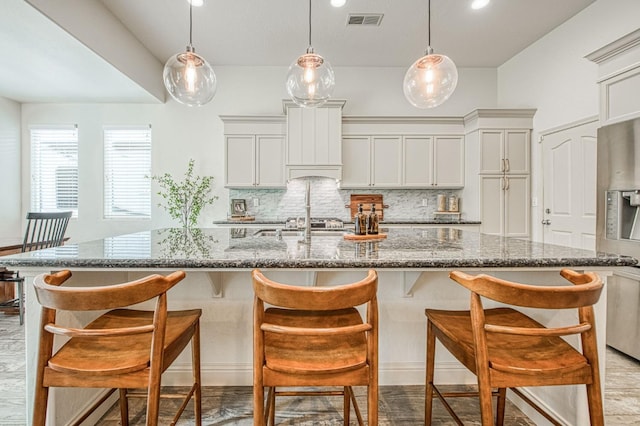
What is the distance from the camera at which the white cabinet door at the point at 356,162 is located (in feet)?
14.9

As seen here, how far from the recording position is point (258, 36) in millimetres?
3891

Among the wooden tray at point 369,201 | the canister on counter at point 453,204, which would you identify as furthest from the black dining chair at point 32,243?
the canister on counter at point 453,204

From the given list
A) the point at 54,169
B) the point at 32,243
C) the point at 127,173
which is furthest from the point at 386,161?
the point at 54,169

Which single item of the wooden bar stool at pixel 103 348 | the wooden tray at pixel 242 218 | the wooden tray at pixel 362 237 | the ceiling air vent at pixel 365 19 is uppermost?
the ceiling air vent at pixel 365 19

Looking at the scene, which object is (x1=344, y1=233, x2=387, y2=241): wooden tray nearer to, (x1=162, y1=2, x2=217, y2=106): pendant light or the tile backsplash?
(x1=162, y1=2, x2=217, y2=106): pendant light

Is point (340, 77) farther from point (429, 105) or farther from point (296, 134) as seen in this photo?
point (429, 105)

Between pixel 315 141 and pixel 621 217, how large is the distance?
3.24 metres

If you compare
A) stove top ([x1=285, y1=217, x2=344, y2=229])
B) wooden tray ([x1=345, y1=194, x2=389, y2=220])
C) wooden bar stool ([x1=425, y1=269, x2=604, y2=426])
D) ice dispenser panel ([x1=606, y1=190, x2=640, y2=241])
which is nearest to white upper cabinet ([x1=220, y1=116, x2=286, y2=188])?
stove top ([x1=285, y1=217, x2=344, y2=229])

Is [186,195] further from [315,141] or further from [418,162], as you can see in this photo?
[418,162]

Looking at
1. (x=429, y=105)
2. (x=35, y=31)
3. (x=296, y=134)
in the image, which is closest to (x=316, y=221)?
(x=296, y=134)

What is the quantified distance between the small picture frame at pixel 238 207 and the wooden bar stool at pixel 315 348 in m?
3.66

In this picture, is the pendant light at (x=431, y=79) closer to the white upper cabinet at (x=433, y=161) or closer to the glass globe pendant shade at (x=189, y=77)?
the glass globe pendant shade at (x=189, y=77)

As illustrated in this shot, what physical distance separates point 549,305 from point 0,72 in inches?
224

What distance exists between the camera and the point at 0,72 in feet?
12.4
